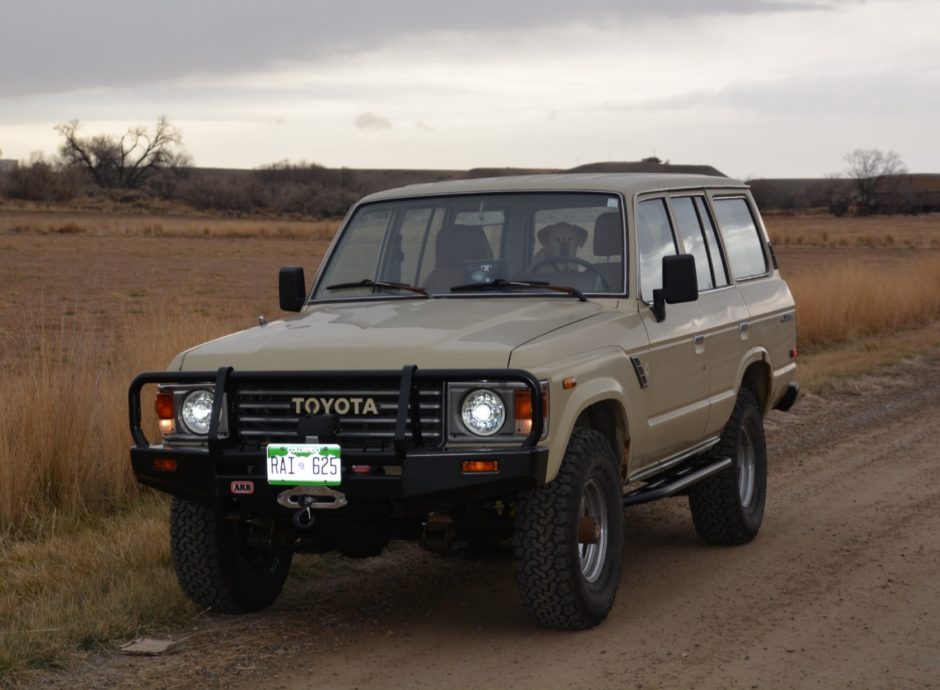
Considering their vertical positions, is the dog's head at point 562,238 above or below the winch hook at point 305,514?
above

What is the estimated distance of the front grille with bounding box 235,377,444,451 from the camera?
520cm

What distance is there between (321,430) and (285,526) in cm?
76

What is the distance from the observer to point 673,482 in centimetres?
657

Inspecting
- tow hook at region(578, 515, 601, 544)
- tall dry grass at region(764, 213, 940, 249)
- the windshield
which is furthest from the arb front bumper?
tall dry grass at region(764, 213, 940, 249)

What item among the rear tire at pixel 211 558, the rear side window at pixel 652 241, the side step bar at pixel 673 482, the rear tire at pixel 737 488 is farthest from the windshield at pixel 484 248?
the rear tire at pixel 737 488

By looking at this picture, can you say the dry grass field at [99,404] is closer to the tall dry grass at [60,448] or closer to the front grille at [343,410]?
the tall dry grass at [60,448]

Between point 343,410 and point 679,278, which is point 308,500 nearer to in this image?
point 343,410

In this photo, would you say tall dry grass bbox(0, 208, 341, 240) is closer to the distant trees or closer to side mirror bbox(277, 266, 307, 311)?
the distant trees

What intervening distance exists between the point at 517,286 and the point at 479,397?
1287mm

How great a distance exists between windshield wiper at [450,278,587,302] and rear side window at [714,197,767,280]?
170 cm

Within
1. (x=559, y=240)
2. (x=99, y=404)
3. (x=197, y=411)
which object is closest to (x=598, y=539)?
(x=559, y=240)

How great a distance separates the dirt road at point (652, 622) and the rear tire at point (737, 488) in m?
0.12

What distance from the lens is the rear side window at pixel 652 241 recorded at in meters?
6.54

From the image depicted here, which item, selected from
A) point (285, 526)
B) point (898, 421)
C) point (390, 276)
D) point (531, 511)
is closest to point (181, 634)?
point (285, 526)
